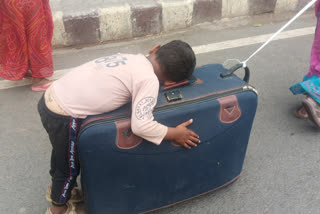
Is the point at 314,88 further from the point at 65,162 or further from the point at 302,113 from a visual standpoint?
the point at 65,162

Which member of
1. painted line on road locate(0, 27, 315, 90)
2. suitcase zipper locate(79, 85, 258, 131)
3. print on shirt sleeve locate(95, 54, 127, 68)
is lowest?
painted line on road locate(0, 27, 315, 90)

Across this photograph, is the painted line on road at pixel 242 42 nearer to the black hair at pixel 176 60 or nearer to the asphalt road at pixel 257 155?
the asphalt road at pixel 257 155

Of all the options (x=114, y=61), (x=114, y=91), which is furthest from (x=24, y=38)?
(x=114, y=91)

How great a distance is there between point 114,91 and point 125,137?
0.68 ft

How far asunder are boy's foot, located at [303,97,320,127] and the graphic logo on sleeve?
1359 mm

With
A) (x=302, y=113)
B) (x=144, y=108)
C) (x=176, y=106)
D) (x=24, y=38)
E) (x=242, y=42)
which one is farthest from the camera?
(x=242, y=42)

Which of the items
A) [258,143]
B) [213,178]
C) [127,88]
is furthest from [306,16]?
[127,88]

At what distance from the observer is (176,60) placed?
131 centimetres

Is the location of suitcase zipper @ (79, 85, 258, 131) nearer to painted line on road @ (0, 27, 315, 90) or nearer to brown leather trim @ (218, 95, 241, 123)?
brown leather trim @ (218, 95, 241, 123)

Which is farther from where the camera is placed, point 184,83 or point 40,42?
point 40,42

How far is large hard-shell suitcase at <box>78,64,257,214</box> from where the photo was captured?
124 cm

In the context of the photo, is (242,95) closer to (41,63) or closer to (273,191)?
(273,191)

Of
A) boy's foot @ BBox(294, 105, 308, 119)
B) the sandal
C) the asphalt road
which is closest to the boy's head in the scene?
the asphalt road

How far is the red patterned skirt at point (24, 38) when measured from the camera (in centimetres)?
222
